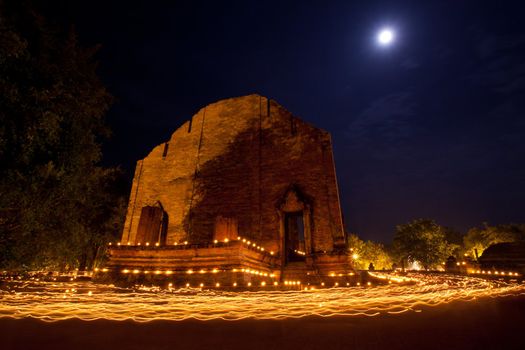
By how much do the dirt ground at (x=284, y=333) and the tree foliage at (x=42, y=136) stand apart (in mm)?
4667

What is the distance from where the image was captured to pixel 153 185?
16.0 metres

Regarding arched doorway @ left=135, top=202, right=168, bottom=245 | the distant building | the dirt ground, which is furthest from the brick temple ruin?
the distant building

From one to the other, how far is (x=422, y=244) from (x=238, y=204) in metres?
27.8

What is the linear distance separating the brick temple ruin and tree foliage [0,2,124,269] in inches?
100

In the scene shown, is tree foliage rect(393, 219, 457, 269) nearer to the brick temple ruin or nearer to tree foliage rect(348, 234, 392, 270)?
tree foliage rect(348, 234, 392, 270)

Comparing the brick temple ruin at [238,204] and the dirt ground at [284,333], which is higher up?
the brick temple ruin at [238,204]

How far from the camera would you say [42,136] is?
611 centimetres

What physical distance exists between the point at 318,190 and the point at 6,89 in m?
10.7

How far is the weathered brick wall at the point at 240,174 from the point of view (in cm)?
1229

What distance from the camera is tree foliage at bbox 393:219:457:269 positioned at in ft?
99.5

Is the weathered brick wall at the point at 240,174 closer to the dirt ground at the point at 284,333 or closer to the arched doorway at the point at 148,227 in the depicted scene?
the arched doorway at the point at 148,227

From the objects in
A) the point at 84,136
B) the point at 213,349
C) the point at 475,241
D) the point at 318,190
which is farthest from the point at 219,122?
the point at 475,241

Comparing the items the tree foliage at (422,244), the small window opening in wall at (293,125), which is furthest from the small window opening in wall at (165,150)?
the tree foliage at (422,244)

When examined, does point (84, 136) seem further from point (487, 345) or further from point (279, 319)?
point (487, 345)
